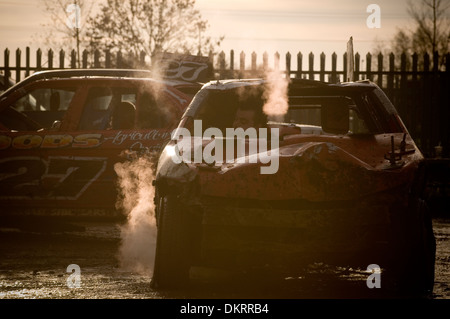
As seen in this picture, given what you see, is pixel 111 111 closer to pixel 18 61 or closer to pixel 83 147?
pixel 83 147

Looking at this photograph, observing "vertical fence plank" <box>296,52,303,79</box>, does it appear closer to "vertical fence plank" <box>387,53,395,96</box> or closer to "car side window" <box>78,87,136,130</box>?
"vertical fence plank" <box>387,53,395,96</box>

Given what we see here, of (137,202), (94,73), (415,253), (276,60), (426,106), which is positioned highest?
(276,60)

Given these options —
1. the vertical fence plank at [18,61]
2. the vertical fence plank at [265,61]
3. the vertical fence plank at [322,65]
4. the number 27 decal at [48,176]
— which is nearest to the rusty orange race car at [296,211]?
the number 27 decal at [48,176]

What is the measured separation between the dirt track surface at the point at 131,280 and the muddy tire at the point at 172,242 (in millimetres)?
144

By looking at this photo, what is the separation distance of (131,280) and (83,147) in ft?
10.5

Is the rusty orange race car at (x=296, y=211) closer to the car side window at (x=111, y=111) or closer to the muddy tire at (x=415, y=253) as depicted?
the muddy tire at (x=415, y=253)

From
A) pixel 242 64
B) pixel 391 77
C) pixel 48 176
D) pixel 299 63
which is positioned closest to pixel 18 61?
pixel 242 64

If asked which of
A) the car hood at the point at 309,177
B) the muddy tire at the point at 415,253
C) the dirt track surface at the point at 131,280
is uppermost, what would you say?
the car hood at the point at 309,177

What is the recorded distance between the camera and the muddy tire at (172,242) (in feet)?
17.1

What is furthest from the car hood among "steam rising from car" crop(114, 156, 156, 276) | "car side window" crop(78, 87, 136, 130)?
"car side window" crop(78, 87, 136, 130)

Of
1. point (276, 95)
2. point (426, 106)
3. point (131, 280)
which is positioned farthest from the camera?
point (426, 106)

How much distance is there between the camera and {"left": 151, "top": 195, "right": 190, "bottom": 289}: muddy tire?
522 cm

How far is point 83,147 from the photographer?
9.06m

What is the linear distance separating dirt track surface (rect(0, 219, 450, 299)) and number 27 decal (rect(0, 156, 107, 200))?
2.50 ft
